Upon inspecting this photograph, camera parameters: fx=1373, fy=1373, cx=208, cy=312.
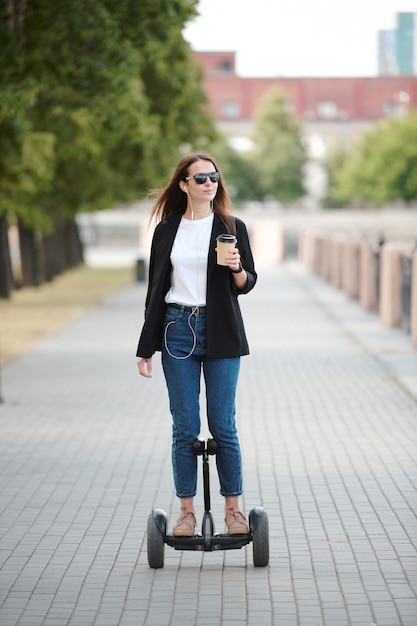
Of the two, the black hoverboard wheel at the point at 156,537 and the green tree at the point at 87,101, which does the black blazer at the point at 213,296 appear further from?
the green tree at the point at 87,101

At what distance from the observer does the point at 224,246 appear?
586cm

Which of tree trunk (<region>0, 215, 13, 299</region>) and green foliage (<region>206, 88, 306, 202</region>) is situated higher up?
tree trunk (<region>0, 215, 13, 299</region>)

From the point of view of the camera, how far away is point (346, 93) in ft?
371

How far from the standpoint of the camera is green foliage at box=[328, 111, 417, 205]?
277ft

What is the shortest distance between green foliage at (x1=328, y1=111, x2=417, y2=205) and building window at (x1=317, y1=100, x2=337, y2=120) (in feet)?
76.5

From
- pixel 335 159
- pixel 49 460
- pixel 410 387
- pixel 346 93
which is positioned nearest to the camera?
pixel 49 460

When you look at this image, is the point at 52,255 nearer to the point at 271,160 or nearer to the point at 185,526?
the point at 185,526

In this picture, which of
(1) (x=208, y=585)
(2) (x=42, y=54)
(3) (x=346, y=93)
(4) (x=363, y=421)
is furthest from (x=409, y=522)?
(3) (x=346, y=93)

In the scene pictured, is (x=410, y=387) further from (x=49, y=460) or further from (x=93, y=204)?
(x=93, y=204)

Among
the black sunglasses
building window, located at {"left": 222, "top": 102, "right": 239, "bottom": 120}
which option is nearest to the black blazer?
the black sunglasses

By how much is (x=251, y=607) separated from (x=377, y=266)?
19795 millimetres

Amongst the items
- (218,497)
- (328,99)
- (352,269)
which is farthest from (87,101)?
(328,99)

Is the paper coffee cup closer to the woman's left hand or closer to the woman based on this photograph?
the woman's left hand

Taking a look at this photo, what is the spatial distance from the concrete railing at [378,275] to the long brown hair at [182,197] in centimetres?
1135
